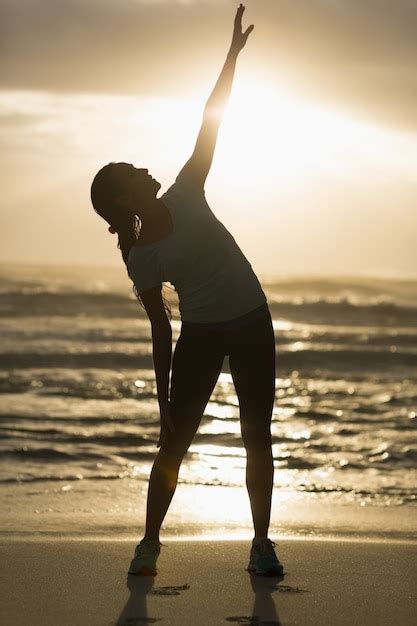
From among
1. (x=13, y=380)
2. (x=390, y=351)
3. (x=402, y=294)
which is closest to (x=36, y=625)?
(x=13, y=380)

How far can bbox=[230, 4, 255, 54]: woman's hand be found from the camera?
471 cm

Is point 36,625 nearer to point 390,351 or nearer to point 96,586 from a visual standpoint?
point 96,586

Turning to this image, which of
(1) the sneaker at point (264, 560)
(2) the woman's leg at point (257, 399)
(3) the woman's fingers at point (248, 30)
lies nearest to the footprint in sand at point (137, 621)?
(1) the sneaker at point (264, 560)

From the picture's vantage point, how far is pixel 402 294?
4991 centimetres

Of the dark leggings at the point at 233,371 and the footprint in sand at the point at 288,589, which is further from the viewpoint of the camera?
the dark leggings at the point at 233,371

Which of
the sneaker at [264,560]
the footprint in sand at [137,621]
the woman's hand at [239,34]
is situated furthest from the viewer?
the woman's hand at [239,34]

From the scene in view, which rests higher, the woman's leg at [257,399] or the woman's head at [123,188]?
the woman's head at [123,188]

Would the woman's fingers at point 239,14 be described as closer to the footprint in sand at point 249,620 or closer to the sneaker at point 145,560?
the sneaker at point 145,560

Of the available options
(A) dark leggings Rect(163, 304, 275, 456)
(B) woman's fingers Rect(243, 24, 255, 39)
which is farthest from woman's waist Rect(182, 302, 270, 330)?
(B) woman's fingers Rect(243, 24, 255, 39)

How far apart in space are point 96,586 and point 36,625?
56cm

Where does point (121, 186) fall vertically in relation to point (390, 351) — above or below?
below

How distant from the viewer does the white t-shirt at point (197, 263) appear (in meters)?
4.46

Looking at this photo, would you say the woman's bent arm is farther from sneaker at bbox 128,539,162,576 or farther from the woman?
sneaker at bbox 128,539,162,576

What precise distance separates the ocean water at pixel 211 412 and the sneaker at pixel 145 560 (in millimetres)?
1079
